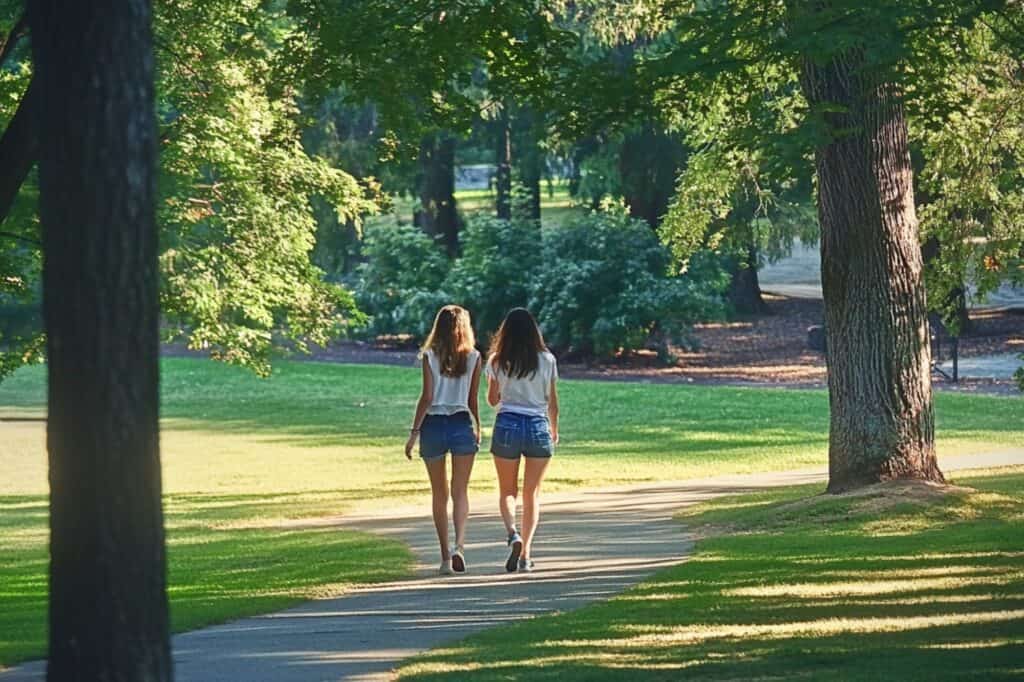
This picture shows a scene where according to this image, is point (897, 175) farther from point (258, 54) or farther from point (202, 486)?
point (202, 486)

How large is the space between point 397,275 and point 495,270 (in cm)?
491

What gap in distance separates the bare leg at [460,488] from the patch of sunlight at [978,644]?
14.8ft

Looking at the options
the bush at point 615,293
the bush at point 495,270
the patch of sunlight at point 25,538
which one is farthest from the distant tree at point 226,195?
the bush at point 495,270

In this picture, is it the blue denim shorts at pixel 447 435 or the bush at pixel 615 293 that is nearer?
the blue denim shorts at pixel 447 435

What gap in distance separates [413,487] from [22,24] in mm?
9676

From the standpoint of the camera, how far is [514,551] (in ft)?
40.8

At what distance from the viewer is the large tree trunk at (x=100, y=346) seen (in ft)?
18.0

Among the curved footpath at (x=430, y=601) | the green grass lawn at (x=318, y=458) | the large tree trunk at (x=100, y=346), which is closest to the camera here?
the large tree trunk at (x=100, y=346)

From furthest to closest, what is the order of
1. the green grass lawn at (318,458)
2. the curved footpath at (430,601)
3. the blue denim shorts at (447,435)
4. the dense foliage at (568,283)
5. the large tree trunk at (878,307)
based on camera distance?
1. the dense foliage at (568,283)
2. the large tree trunk at (878,307)
3. the green grass lawn at (318,458)
4. the blue denim shorts at (447,435)
5. the curved footpath at (430,601)

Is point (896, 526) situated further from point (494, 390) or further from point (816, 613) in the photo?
point (816, 613)

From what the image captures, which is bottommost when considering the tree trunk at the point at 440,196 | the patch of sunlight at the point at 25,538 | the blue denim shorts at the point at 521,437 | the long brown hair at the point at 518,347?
the patch of sunlight at the point at 25,538

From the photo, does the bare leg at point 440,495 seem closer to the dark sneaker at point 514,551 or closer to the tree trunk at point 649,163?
the dark sneaker at point 514,551

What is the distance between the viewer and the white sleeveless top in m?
12.3

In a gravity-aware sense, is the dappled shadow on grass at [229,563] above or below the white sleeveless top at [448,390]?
below
